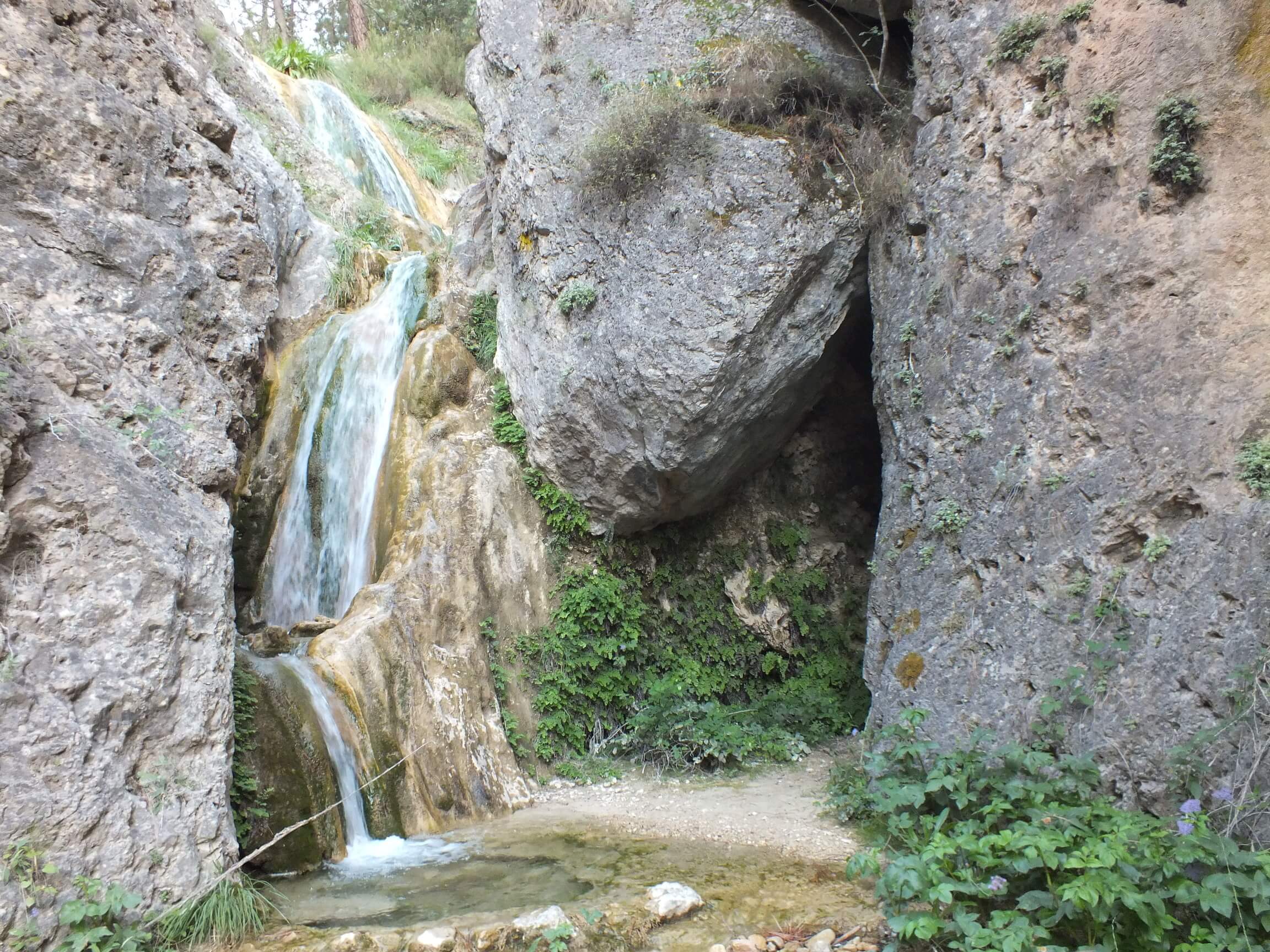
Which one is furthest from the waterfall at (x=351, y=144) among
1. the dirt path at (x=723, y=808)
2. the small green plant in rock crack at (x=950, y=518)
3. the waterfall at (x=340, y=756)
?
the small green plant in rock crack at (x=950, y=518)

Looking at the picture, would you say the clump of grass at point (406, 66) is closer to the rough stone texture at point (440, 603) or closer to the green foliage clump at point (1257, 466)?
the rough stone texture at point (440, 603)

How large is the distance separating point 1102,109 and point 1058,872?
4618 mm

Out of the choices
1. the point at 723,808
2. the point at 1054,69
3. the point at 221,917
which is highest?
the point at 1054,69

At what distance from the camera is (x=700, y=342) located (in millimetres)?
6922

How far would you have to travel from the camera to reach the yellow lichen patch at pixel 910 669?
580 cm

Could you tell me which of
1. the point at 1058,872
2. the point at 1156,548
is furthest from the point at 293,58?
the point at 1058,872

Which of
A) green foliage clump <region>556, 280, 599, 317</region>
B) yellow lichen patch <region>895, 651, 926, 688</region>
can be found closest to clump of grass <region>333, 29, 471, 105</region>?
green foliage clump <region>556, 280, 599, 317</region>

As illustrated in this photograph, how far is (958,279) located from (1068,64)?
5.06 ft

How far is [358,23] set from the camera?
20.5m

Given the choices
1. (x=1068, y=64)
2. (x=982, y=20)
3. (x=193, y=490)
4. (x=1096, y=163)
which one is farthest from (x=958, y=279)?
(x=193, y=490)

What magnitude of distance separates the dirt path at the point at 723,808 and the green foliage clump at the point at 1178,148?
4698 millimetres

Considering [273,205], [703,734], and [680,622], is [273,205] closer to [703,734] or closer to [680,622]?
[680,622]

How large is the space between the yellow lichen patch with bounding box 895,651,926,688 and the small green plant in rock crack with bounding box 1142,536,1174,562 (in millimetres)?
1783

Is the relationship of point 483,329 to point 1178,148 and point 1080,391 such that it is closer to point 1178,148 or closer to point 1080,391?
point 1080,391
